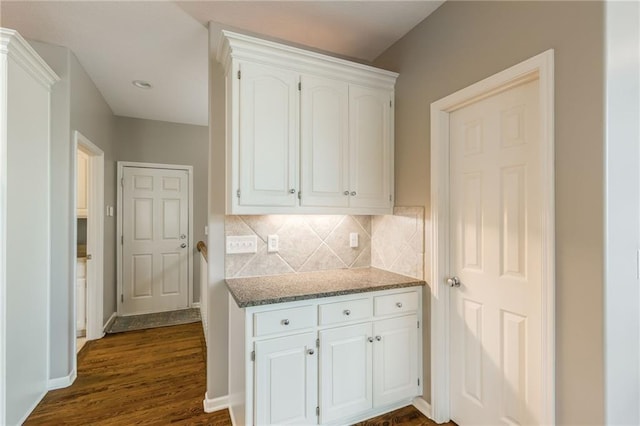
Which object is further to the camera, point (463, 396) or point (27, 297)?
point (27, 297)

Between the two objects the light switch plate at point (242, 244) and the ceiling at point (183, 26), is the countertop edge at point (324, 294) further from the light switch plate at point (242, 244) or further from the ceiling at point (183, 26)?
the ceiling at point (183, 26)

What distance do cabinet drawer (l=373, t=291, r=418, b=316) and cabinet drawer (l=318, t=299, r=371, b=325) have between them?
3.0 inches

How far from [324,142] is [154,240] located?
324cm

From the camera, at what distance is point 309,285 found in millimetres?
1971

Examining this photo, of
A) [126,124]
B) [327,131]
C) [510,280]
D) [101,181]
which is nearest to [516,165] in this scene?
[510,280]

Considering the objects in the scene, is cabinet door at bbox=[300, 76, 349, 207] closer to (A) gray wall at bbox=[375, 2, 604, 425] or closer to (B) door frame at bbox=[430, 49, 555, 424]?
(B) door frame at bbox=[430, 49, 555, 424]

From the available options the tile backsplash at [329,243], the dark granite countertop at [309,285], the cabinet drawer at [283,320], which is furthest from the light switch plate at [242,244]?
the cabinet drawer at [283,320]

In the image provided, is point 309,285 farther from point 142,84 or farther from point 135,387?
point 142,84

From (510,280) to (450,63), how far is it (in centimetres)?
134

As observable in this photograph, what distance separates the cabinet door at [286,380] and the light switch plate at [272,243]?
701 millimetres

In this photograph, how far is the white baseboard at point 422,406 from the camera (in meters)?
2.05

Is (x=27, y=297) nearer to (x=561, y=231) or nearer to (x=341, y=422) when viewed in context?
(x=341, y=422)

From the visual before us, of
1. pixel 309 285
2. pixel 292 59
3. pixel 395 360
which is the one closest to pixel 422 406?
pixel 395 360

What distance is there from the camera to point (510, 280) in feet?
5.42
